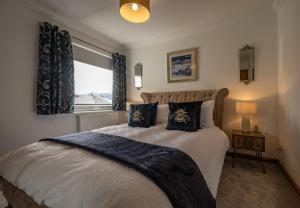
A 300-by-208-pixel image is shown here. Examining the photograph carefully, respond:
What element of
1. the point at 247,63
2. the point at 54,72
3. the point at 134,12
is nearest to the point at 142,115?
the point at 134,12

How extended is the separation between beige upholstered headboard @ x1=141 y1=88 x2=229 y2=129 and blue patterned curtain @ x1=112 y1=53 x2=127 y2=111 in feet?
2.18

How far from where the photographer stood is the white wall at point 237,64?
261 centimetres

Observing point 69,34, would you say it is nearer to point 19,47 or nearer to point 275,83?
point 19,47


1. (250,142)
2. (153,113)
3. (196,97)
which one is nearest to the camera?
(250,142)

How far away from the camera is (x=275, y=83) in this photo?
2.59 meters

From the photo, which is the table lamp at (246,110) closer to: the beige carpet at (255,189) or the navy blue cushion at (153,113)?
the beige carpet at (255,189)

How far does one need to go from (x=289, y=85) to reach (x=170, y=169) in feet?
6.75

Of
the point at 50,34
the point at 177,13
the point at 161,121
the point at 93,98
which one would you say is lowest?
the point at 161,121

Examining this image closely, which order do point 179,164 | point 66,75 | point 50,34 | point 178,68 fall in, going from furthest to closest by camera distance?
point 178,68 < point 66,75 < point 50,34 < point 179,164

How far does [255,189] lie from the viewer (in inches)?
72.2

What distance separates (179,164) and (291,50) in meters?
2.06

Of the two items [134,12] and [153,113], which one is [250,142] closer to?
[153,113]

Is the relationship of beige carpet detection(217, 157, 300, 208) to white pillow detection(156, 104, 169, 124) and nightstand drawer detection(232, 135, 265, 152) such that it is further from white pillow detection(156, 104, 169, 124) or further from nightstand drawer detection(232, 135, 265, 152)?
white pillow detection(156, 104, 169, 124)

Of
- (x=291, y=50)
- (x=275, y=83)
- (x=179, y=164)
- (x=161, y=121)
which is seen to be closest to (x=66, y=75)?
(x=161, y=121)
